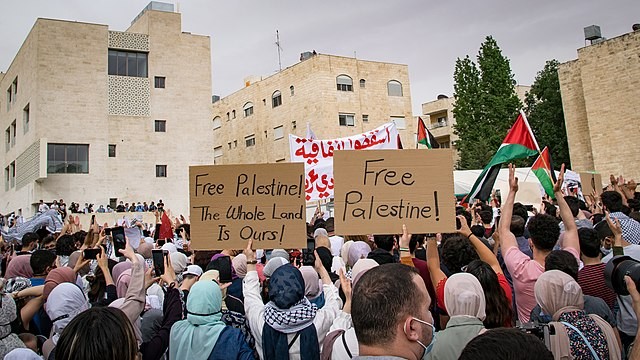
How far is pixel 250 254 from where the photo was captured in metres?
4.18

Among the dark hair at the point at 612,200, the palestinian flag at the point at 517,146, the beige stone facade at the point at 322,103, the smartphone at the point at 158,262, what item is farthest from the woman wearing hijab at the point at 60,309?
the beige stone facade at the point at 322,103

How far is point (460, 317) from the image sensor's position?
2922mm

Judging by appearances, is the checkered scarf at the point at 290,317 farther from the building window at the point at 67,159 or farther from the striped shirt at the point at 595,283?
the building window at the point at 67,159

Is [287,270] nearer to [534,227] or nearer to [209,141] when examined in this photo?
[534,227]

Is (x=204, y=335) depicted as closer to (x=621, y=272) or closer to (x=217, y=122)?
(x=621, y=272)

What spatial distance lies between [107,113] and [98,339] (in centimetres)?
3597

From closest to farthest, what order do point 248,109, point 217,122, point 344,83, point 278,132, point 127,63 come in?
point 127,63 → point 344,83 → point 278,132 → point 248,109 → point 217,122

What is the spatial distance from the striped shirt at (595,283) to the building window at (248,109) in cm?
4435

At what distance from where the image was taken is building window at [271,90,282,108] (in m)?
44.0

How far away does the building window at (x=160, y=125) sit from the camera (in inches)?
1447

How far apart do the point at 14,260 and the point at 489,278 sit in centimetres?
494

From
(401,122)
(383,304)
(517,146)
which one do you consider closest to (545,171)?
(517,146)

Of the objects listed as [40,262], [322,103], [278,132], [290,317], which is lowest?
[290,317]

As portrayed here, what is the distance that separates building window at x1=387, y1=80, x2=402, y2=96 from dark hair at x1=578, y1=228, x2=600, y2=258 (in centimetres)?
3988
